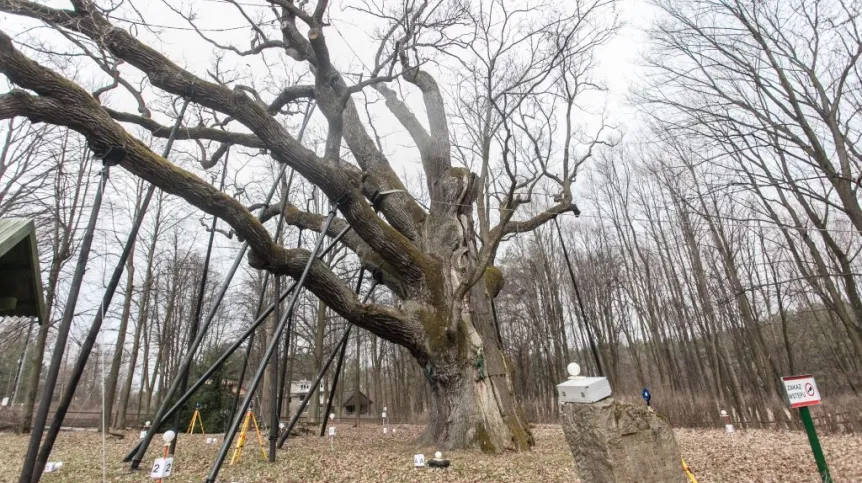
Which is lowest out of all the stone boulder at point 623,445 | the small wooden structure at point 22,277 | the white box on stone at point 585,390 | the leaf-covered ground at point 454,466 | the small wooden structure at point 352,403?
the small wooden structure at point 352,403

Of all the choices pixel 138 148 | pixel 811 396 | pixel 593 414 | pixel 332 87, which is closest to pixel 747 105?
pixel 811 396

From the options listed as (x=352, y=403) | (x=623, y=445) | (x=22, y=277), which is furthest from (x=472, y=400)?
(x=352, y=403)

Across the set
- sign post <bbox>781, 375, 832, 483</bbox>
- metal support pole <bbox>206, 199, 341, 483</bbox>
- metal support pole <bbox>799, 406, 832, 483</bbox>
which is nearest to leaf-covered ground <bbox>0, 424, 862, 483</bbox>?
metal support pole <bbox>799, 406, 832, 483</bbox>

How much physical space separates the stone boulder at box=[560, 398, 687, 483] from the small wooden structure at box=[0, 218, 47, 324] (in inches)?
190

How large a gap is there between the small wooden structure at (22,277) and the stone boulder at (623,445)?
484cm

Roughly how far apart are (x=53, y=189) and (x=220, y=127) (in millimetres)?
8855

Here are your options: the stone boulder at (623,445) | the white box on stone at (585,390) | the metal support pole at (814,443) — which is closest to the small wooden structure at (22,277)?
the white box on stone at (585,390)

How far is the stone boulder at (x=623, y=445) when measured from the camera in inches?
111

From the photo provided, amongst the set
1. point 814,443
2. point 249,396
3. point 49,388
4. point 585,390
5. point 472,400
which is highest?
point 49,388

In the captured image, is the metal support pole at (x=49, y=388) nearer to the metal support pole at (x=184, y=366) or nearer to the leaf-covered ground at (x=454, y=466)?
the metal support pole at (x=184, y=366)

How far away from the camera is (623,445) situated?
286 centimetres

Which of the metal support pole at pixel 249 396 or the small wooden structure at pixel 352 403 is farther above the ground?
the metal support pole at pixel 249 396

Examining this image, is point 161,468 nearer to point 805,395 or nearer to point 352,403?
point 805,395

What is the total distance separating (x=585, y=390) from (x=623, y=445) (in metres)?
0.42
